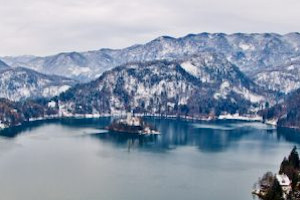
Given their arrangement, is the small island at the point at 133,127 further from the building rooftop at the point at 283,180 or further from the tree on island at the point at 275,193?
the tree on island at the point at 275,193

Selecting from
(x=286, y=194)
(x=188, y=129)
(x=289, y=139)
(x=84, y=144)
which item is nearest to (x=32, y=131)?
(x=84, y=144)

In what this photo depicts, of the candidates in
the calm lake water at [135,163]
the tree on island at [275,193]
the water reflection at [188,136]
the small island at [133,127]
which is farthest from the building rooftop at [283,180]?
the small island at [133,127]

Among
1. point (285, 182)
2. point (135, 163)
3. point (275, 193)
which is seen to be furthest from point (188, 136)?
point (275, 193)

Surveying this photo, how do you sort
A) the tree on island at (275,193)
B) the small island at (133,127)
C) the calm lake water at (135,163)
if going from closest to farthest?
the tree on island at (275,193) < the calm lake water at (135,163) < the small island at (133,127)

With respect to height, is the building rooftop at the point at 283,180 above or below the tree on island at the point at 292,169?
below

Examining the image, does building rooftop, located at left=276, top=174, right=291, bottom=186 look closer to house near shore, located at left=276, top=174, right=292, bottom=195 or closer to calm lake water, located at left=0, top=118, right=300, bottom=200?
house near shore, located at left=276, top=174, right=292, bottom=195

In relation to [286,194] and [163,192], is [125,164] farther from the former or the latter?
[286,194]

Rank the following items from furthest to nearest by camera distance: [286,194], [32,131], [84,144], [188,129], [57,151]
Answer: [188,129], [32,131], [84,144], [57,151], [286,194]
